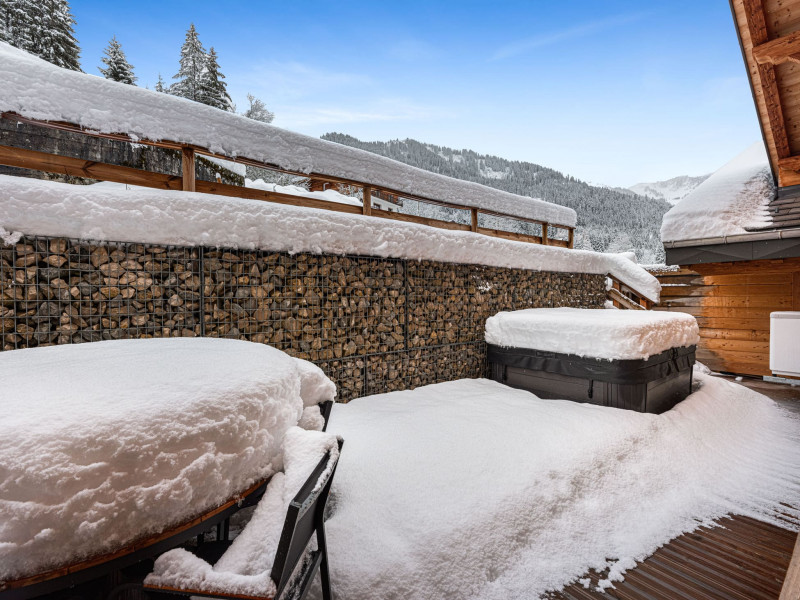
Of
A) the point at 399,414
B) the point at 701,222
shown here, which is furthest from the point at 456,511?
the point at 701,222

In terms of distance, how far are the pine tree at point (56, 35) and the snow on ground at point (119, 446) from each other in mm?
14652

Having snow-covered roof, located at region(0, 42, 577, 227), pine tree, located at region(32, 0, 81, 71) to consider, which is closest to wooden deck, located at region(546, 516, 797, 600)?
snow-covered roof, located at region(0, 42, 577, 227)

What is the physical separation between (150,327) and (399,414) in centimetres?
224

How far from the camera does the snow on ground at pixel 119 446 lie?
0.77m

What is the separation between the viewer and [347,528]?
2027 millimetres

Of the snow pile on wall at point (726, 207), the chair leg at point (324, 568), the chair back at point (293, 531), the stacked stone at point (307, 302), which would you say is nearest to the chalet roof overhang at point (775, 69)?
the snow pile on wall at point (726, 207)

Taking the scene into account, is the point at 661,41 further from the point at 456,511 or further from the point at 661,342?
the point at 456,511

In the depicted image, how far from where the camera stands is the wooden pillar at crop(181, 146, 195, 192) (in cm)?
311

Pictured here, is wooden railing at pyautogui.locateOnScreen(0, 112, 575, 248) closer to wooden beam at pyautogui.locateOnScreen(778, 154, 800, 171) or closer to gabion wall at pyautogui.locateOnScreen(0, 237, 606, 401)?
gabion wall at pyautogui.locateOnScreen(0, 237, 606, 401)

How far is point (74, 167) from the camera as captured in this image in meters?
2.60

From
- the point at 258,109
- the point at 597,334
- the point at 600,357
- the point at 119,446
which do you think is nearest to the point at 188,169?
the point at 119,446

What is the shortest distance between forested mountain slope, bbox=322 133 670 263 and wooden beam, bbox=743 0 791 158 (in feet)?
34.0

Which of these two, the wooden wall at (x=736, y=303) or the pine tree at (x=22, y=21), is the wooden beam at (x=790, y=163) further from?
the pine tree at (x=22, y=21)

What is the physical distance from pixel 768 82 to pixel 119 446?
262 inches
